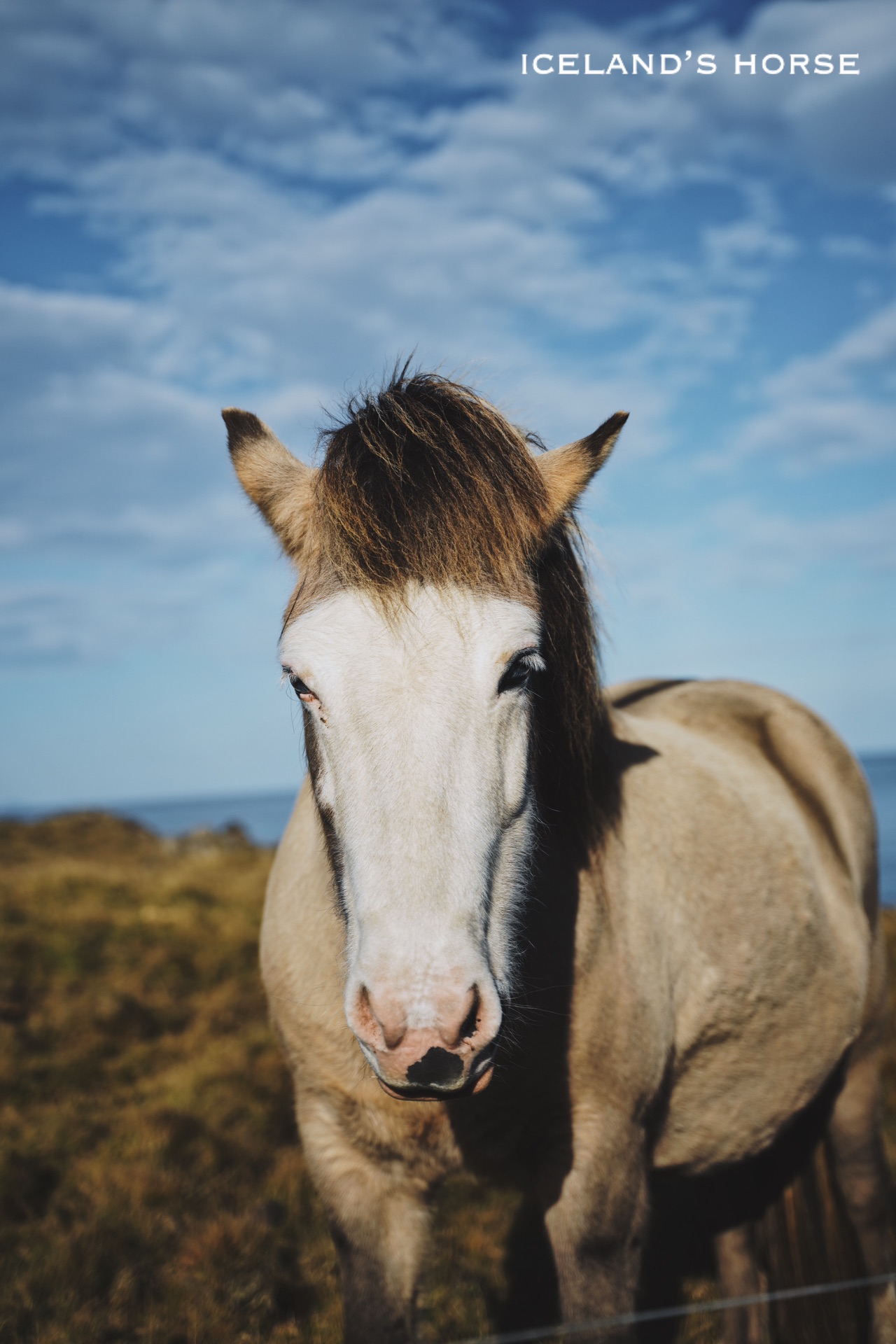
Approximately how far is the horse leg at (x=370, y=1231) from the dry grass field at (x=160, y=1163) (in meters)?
0.15

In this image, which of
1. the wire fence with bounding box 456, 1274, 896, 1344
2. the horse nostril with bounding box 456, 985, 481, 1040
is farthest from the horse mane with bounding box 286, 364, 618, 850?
the wire fence with bounding box 456, 1274, 896, 1344

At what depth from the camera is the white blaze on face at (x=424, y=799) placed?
1323mm

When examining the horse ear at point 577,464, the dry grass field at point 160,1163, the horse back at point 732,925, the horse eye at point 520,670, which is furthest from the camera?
the dry grass field at point 160,1163

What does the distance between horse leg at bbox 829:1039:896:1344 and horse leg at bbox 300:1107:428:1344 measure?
2182 mm

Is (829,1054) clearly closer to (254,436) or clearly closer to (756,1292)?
(756,1292)

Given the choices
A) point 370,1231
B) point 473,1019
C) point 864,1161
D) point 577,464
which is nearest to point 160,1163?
point 370,1231

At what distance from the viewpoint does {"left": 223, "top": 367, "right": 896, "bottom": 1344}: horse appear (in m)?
1.47

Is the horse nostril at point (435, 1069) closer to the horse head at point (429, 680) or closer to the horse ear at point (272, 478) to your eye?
the horse head at point (429, 680)

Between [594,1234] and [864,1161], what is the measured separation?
2.06 m

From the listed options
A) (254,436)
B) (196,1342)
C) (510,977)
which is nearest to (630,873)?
(510,977)

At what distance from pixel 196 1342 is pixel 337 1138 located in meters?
1.57

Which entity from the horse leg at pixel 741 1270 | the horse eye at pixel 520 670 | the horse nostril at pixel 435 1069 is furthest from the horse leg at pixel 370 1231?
the horse leg at pixel 741 1270

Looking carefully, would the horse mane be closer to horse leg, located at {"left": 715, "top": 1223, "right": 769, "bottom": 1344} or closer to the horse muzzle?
the horse muzzle

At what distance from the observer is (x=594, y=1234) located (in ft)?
6.69
